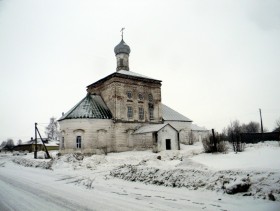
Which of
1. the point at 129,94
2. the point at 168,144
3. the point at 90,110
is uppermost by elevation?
the point at 129,94

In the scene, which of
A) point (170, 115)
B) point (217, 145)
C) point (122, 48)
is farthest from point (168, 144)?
point (122, 48)

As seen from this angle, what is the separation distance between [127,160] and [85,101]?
508 inches

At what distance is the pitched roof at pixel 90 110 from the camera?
29127 millimetres

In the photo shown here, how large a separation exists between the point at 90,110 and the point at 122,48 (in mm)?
11524

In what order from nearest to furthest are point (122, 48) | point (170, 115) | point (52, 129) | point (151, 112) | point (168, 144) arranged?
point (168, 144), point (151, 112), point (122, 48), point (170, 115), point (52, 129)

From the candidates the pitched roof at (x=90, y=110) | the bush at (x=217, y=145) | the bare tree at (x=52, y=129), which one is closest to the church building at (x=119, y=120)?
the pitched roof at (x=90, y=110)

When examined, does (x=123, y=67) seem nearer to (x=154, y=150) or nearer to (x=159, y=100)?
(x=159, y=100)

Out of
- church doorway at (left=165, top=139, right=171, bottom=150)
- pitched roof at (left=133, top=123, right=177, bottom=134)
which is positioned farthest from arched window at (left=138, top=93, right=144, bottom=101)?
church doorway at (left=165, top=139, right=171, bottom=150)

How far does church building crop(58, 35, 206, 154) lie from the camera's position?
28.8 m

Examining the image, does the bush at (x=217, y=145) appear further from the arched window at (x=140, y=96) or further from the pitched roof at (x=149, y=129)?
the arched window at (x=140, y=96)

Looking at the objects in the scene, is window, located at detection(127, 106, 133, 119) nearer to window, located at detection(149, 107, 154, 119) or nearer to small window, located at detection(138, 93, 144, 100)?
small window, located at detection(138, 93, 144, 100)

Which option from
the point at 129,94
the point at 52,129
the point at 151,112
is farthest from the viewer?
the point at 52,129

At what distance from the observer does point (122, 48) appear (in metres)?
36.2

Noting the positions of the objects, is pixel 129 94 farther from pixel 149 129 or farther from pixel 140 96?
pixel 149 129
